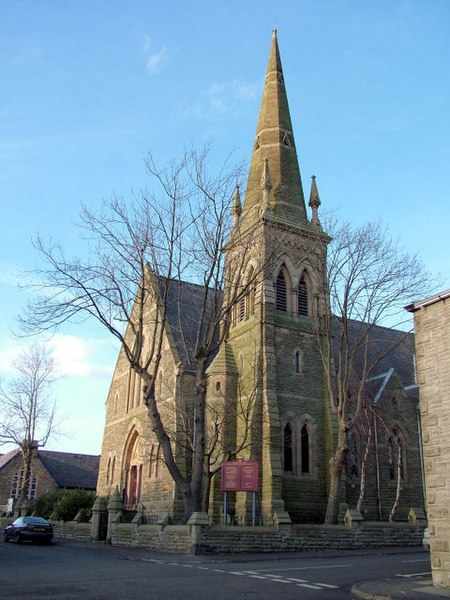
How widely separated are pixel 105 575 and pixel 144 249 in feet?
40.6

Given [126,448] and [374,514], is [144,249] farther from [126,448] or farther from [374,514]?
[374,514]

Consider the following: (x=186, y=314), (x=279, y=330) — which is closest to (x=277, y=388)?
(x=279, y=330)

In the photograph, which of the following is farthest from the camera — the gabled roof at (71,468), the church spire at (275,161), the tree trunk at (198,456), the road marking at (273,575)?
the gabled roof at (71,468)

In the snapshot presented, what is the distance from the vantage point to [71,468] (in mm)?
54844

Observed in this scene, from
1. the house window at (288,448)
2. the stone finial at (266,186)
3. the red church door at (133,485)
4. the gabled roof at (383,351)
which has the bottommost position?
the red church door at (133,485)

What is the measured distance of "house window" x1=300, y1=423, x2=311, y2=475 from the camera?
84.5ft

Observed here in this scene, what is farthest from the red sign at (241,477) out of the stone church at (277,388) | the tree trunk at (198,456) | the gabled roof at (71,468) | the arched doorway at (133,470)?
the gabled roof at (71,468)

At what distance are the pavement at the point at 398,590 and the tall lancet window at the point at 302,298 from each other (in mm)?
18437

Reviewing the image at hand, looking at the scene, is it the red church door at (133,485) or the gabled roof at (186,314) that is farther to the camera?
the red church door at (133,485)

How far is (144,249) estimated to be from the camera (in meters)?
21.5

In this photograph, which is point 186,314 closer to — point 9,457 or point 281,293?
point 281,293

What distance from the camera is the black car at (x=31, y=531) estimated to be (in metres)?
23.5

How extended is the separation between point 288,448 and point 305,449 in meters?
1.01

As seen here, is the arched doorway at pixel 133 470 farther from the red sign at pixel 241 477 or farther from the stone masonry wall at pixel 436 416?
the stone masonry wall at pixel 436 416
